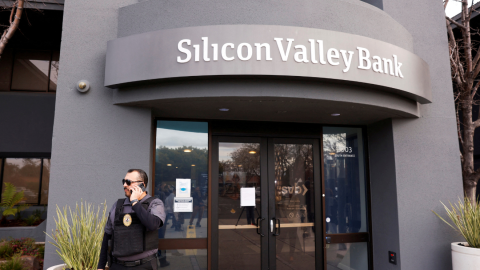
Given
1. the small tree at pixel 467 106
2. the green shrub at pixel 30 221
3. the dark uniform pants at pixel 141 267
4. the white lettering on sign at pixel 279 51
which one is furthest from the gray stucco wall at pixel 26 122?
the small tree at pixel 467 106

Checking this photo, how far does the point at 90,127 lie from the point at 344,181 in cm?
532

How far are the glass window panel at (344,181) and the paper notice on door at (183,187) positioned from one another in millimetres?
3031

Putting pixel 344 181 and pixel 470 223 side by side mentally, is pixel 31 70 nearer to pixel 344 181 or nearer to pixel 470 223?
pixel 344 181

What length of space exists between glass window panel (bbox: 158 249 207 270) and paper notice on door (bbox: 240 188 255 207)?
3.95 feet

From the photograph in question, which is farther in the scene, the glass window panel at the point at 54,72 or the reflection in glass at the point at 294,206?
the glass window panel at the point at 54,72

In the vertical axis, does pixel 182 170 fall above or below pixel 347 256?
above

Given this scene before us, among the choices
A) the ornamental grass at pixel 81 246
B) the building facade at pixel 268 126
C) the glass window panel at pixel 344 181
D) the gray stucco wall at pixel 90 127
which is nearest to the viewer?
the ornamental grass at pixel 81 246

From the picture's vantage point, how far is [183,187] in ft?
21.0

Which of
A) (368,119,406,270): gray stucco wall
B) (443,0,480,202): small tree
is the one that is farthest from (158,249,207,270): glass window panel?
(443,0,480,202): small tree

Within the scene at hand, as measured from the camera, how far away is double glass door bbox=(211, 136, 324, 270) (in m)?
6.46

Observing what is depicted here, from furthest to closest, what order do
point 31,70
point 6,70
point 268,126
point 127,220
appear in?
1. point 31,70
2. point 6,70
3. point 268,126
4. point 127,220

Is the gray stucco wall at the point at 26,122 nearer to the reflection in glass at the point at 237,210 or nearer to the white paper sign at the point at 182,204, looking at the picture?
the white paper sign at the point at 182,204

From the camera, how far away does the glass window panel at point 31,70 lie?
976cm

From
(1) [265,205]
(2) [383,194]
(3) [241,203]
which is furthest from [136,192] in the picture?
(2) [383,194]
